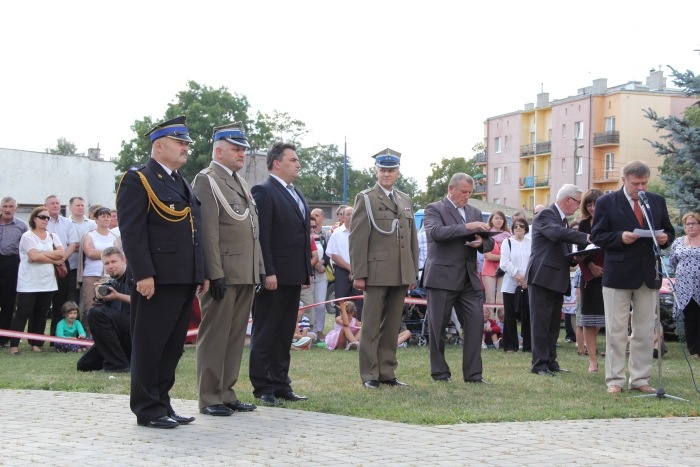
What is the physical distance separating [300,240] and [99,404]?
7.65 ft

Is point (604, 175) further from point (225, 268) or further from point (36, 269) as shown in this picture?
point (225, 268)

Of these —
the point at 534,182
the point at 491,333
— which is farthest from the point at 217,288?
the point at 534,182

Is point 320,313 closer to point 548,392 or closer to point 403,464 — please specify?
point 548,392

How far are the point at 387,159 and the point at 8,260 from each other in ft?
23.3

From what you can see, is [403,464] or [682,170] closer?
[403,464]

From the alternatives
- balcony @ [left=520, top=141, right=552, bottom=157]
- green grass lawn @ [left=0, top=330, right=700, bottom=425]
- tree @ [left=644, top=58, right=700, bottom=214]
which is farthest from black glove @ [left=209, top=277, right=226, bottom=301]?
balcony @ [left=520, top=141, right=552, bottom=157]

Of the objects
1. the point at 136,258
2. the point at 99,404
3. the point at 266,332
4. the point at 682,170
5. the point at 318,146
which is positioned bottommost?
the point at 99,404

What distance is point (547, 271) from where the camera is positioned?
11977mm

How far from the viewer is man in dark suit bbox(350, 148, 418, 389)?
34.4ft

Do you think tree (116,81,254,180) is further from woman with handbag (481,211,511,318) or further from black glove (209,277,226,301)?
black glove (209,277,226,301)

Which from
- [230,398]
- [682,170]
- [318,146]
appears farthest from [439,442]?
[318,146]

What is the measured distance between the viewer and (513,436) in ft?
24.2

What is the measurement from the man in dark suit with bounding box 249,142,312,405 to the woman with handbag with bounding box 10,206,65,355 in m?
6.32

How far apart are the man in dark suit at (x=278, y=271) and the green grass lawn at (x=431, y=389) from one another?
1.07ft
